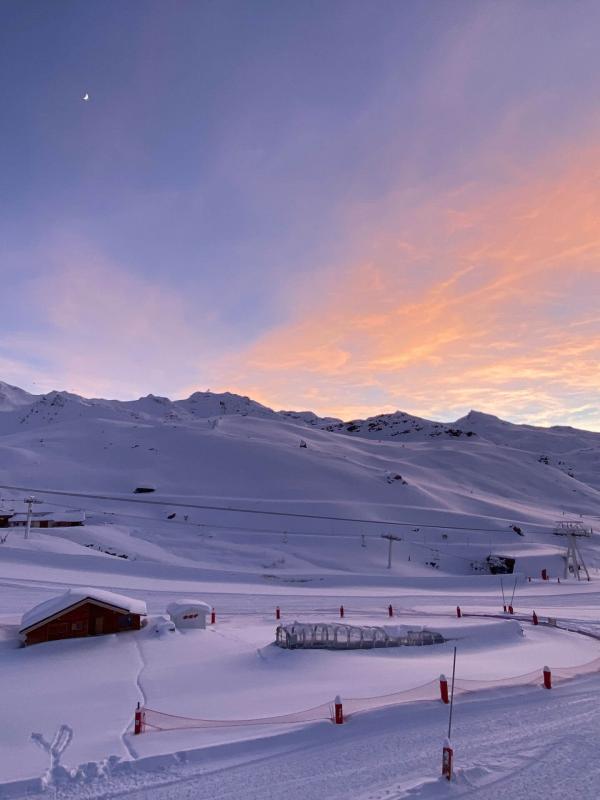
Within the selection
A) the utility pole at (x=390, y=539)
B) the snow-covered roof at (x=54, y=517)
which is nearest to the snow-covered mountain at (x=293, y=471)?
the utility pole at (x=390, y=539)

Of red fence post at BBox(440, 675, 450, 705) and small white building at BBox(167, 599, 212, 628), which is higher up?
red fence post at BBox(440, 675, 450, 705)

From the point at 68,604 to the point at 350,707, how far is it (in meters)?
15.7

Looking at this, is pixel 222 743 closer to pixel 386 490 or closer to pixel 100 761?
pixel 100 761

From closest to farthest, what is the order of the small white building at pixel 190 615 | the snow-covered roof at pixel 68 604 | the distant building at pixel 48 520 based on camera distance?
the snow-covered roof at pixel 68 604, the small white building at pixel 190 615, the distant building at pixel 48 520

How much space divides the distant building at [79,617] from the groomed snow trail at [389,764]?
51.0ft

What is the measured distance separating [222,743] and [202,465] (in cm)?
9785

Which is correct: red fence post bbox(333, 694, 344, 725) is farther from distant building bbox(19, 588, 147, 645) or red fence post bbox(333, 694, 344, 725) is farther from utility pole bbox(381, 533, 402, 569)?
utility pole bbox(381, 533, 402, 569)

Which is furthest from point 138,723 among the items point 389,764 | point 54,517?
point 54,517

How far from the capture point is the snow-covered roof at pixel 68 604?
24750 millimetres

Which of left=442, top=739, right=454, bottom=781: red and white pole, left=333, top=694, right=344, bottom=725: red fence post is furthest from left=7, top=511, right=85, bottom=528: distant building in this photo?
left=442, top=739, right=454, bottom=781: red and white pole

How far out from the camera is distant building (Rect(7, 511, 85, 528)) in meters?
63.0

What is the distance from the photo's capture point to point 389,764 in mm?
A: 11320

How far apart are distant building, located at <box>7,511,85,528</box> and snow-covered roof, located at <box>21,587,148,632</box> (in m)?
40.2

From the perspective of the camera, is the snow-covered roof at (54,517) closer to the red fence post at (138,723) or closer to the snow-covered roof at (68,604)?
the snow-covered roof at (68,604)
